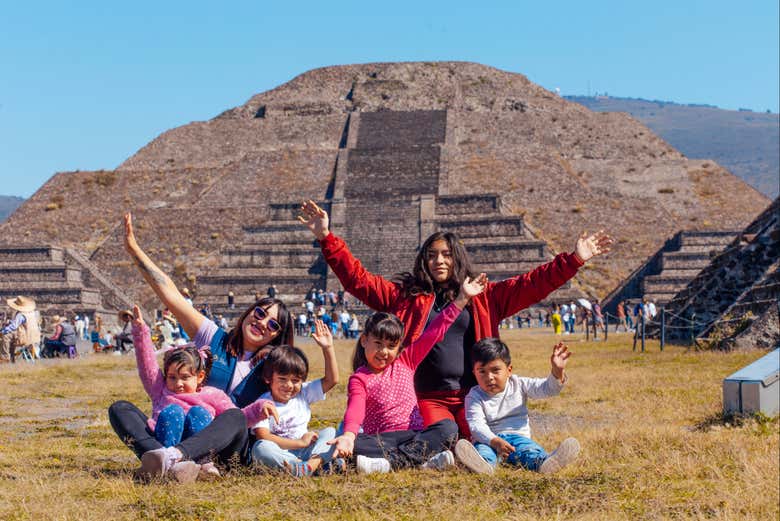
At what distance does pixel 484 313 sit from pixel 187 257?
35.4 meters

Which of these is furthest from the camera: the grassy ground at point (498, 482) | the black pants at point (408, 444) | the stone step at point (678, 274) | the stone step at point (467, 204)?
the stone step at point (467, 204)

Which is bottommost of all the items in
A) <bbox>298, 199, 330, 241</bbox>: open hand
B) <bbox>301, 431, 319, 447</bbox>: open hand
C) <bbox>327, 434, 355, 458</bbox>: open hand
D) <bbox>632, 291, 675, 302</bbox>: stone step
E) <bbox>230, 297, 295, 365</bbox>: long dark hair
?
<bbox>632, 291, 675, 302</bbox>: stone step

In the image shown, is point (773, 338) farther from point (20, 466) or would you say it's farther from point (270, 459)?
point (20, 466)

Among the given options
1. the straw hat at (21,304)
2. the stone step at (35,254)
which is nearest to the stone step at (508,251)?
the stone step at (35,254)

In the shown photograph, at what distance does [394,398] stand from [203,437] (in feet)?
4.32

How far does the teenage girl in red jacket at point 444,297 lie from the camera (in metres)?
6.80

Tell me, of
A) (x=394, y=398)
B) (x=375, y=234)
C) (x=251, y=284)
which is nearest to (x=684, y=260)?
(x=375, y=234)

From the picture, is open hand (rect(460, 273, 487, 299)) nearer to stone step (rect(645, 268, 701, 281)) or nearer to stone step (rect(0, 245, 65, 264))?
stone step (rect(645, 268, 701, 281))

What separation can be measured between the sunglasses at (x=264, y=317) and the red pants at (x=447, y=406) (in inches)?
43.4

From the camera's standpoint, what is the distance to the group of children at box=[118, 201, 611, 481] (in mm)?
6156

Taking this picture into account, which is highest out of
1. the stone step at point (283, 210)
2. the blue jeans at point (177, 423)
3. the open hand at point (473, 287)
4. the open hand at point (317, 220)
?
the stone step at point (283, 210)

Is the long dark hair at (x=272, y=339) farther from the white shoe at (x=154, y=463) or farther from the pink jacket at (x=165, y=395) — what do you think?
the white shoe at (x=154, y=463)

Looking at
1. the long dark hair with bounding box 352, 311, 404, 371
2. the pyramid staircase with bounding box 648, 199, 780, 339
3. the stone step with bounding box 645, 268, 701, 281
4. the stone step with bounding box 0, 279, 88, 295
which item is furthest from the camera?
the stone step with bounding box 0, 279, 88, 295

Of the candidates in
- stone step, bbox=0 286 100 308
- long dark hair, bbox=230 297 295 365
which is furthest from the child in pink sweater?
stone step, bbox=0 286 100 308
